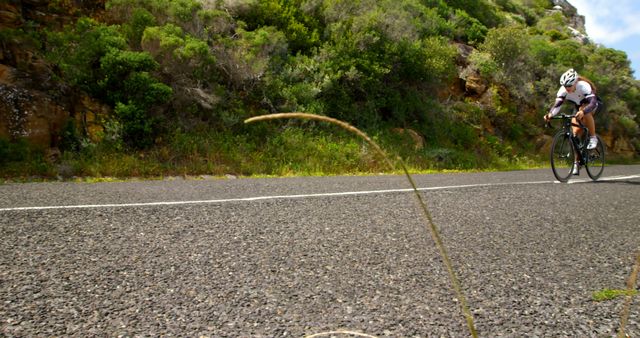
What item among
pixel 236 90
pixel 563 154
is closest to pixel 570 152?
pixel 563 154

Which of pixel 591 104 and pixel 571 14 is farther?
pixel 571 14

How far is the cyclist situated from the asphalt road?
140 inches

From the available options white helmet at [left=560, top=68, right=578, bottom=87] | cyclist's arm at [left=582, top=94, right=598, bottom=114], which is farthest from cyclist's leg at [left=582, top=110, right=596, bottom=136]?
white helmet at [left=560, top=68, right=578, bottom=87]

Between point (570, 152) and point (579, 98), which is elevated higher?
point (579, 98)

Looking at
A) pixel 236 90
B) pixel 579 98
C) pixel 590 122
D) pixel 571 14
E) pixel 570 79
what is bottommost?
pixel 590 122

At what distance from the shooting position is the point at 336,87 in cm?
1377

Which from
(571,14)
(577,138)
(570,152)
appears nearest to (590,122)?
(577,138)

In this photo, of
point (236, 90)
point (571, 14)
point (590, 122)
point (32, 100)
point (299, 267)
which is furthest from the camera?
point (571, 14)

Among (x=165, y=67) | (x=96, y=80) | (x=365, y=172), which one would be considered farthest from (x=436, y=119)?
(x=96, y=80)

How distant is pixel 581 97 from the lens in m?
8.32

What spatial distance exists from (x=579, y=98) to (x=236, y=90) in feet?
29.1

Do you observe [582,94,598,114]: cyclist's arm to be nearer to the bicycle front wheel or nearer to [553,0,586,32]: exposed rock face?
the bicycle front wheel

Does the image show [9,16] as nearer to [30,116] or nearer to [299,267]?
[30,116]

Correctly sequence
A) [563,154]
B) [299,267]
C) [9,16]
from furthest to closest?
[9,16] < [563,154] < [299,267]
